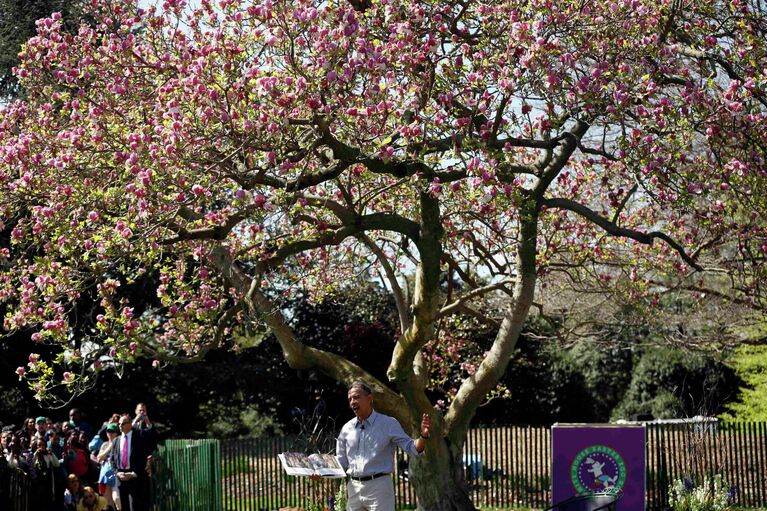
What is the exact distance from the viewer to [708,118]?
36.3 ft

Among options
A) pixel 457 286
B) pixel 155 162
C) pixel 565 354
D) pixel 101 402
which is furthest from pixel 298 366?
pixel 565 354

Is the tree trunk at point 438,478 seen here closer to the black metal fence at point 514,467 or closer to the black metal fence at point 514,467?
the black metal fence at point 514,467

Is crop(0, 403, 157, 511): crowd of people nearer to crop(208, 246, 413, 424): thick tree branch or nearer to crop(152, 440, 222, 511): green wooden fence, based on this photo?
crop(152, 440, 222, 511): green wooden fence

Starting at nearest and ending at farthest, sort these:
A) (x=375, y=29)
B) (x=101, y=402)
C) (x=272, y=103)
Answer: (x=272, y=103), (x=375, y=29), (x=101, y=402)

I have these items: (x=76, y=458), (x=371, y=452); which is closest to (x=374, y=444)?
(x=371, y=452)

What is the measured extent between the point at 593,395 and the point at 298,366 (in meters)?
17.0

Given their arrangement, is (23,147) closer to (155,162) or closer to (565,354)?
(155,162)

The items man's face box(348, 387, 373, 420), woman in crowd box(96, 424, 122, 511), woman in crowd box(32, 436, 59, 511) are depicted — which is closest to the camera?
man's face box(348, 387, 373, 420)

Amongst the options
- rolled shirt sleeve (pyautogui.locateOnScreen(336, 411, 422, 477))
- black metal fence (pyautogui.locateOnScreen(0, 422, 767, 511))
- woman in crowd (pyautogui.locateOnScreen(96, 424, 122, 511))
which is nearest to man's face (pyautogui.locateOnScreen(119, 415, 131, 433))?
woman in crowd (pyautogui.locateOnScreen(96, 424, 122, 511))

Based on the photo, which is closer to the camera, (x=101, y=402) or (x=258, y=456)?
(x=258, y=456)

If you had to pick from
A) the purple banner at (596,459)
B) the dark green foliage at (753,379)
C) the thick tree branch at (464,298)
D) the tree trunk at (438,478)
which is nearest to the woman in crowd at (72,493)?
the tree trunk at (438,478)

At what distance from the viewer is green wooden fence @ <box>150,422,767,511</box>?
1817 centimetres

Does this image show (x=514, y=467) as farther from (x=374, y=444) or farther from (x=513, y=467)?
(x=374, y=444)

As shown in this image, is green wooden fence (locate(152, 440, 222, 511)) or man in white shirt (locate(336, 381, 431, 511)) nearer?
man in white shirt (locate(336, 381, 431, 511))
